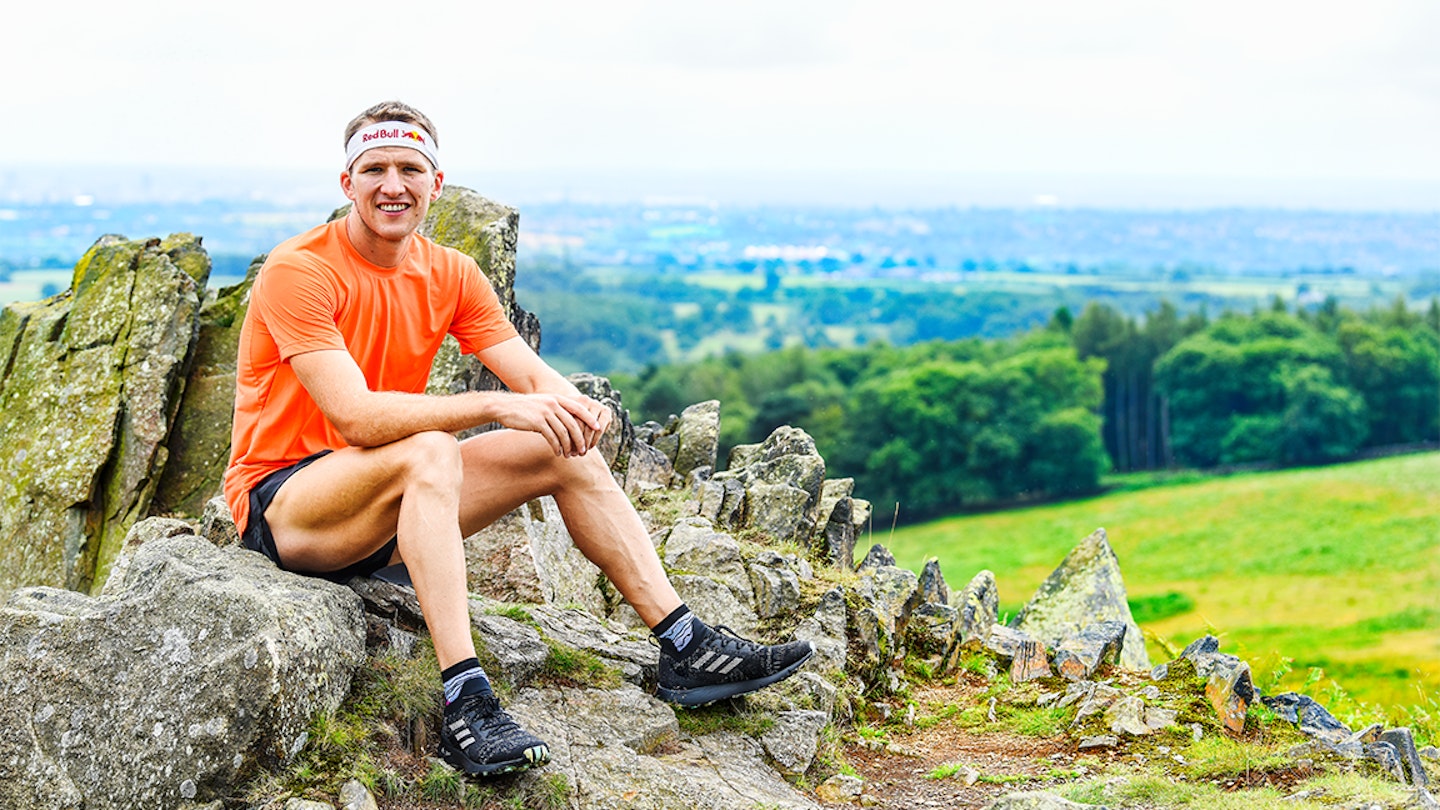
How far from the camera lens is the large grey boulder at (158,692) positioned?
632 centimetres

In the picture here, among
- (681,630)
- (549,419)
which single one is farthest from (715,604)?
(549,419)

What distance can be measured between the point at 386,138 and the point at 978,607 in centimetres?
812

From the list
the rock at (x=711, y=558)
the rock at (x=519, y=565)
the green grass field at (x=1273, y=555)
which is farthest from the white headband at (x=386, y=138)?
the green grass field at (x=1273, y=555)

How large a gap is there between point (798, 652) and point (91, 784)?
4188 mm

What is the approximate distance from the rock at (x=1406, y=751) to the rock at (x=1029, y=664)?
2.99m

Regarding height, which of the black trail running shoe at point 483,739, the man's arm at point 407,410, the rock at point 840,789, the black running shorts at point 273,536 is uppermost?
the man's arm at point 407,410

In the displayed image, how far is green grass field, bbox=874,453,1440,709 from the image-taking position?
57000 millimetres

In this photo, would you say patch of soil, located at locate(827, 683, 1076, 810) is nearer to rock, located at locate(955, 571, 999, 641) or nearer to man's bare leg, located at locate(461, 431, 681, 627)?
man's bare leg, located at locate(461, 431, 681, 627)

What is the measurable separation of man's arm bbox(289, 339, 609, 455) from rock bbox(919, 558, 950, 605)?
7092 mm

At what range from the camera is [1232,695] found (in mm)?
9492

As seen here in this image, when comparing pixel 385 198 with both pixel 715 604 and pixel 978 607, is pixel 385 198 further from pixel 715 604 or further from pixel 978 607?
pixel 978 607

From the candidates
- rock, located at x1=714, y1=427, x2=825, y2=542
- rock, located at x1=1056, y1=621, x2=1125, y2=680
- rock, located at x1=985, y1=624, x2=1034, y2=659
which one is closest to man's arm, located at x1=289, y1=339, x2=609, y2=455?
rock, located at x1=1056, y1=621, x2=1125, y2=680

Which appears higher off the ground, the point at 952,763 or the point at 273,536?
the point at 273,536

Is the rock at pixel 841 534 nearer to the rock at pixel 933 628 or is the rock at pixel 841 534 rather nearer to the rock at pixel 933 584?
the rock at pixel 933 584
